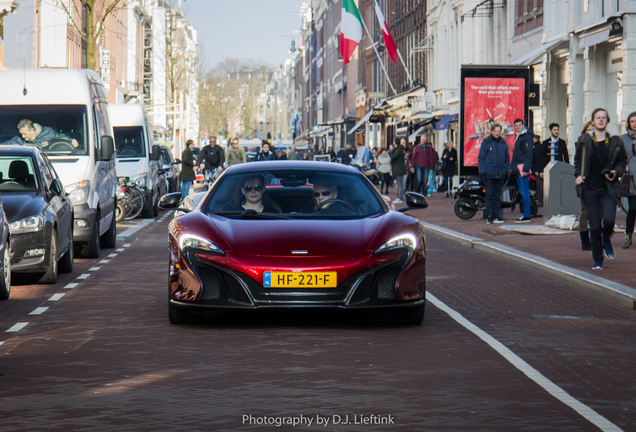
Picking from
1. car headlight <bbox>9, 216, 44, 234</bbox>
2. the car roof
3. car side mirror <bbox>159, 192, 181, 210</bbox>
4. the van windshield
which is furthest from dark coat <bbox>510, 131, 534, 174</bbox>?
car side mirror <bbox>159, 192, 181, 210</bbox>

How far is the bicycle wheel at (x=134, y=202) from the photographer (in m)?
25.7

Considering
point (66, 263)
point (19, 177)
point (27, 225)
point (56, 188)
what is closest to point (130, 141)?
point (66, 263)

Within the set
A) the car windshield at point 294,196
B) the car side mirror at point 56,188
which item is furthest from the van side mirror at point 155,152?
the car windshield at point 294,196

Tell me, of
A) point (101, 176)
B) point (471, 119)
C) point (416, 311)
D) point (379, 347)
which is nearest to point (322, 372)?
point (379, 347)

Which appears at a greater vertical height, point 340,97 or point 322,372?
point 340,97

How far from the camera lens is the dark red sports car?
856 centimetres

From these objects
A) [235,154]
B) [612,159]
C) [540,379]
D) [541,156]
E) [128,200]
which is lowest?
[540,379]

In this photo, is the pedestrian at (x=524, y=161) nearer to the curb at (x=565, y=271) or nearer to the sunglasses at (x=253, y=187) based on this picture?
the curb at (x=565, y=271)

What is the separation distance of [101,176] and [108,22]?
2363 inches

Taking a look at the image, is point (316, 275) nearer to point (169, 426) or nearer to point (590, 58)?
point (169, 426)

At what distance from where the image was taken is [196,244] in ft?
28.9

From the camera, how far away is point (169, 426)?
5598 millimetres

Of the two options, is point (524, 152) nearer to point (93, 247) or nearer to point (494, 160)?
point (494, 160)

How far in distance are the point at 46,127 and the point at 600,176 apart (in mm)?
7685
